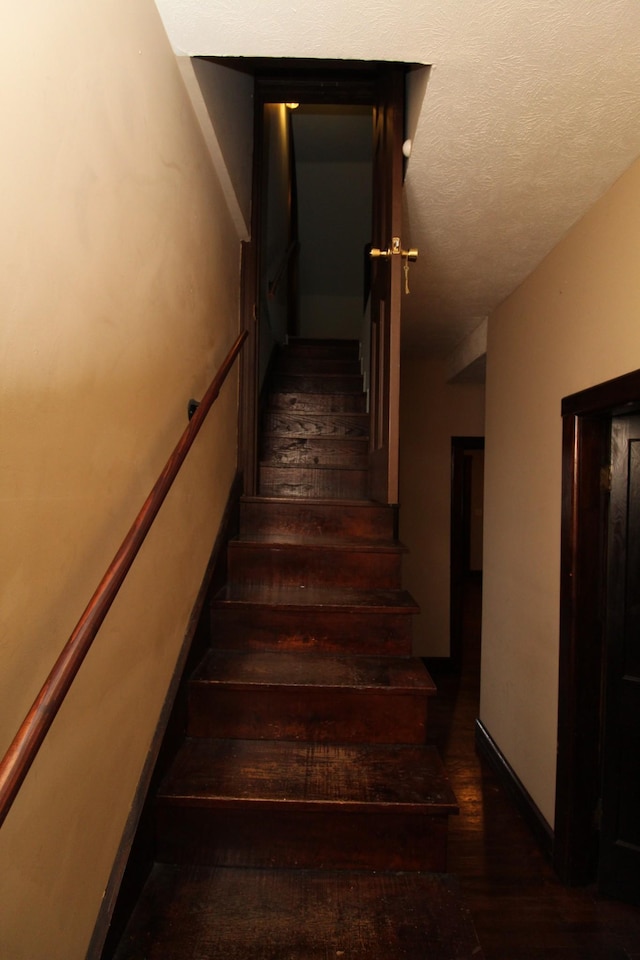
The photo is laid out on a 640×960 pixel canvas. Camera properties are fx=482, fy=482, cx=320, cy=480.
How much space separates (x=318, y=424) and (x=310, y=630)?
1525 mm

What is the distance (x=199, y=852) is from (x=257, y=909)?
227mm

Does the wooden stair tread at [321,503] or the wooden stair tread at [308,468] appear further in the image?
the wooden stair tread at [308,468]

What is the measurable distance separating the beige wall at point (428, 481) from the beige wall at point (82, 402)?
9.71 feet

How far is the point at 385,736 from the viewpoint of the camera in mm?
1550

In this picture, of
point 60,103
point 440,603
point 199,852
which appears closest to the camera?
point 60,103

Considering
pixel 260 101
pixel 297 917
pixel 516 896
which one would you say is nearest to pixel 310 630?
pixel 297 917

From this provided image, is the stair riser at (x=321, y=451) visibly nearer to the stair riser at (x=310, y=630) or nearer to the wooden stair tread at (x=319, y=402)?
the wooden stair tread at (x=319, y=402)

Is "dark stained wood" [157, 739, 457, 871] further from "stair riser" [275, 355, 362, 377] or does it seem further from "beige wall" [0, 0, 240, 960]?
"stair riser" [275, 355, 362, 377]

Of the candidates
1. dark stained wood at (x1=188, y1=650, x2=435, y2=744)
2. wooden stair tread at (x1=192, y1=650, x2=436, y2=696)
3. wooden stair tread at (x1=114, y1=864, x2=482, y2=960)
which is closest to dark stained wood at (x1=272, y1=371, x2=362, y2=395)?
wooden stair tread at (x1=192, y1=650, x2=436, y2=696)

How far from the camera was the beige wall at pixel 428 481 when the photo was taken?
4.14 meters

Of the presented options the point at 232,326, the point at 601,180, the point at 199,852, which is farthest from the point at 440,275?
the point at 199,852

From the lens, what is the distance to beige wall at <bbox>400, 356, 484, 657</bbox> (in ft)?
13.6

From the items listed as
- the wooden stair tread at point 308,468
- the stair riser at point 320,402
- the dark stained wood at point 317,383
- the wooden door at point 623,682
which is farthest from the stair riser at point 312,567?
the dark stained wood at point 317,383

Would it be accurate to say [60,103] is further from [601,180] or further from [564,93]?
[601,180]
